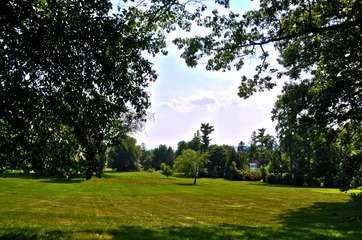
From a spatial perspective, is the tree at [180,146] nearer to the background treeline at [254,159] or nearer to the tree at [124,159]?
the background treeline at [254,159]

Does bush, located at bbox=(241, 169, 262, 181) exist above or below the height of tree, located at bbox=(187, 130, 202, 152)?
below

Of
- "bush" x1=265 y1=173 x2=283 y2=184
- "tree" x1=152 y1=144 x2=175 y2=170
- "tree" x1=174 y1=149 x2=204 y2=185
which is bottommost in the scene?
"bush" x1=265 y1=173 x2=283 y2=184

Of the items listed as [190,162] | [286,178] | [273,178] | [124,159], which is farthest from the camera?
[124,159]

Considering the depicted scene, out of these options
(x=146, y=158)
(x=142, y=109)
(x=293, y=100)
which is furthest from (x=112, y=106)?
(x=146, y=158)

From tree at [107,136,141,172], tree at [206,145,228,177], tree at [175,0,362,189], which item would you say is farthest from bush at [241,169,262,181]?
tree at [175,0,362,189]

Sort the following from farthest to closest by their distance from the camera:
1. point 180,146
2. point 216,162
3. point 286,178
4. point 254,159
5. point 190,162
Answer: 1. point 180,146
2. point 254,159
3. point 216,162
4. point 286,178
5. point 190,162

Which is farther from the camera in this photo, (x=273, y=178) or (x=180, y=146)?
(x=180, y=146)

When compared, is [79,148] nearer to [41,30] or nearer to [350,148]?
[41,30]

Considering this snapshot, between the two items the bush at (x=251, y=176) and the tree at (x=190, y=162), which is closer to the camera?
the tree at (x=190, y=162)

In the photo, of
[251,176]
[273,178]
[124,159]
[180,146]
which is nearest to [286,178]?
[273,178]

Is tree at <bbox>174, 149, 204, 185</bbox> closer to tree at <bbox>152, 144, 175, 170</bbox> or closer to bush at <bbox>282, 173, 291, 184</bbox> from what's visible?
bush at <bbox>282, 173, 291, 184</bbox>

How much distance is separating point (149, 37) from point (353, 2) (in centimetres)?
600

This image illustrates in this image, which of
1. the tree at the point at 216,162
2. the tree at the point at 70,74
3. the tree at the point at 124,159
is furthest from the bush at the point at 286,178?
the tree at the point at 70,74

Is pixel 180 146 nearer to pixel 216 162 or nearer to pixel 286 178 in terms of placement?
pixel 216 162
